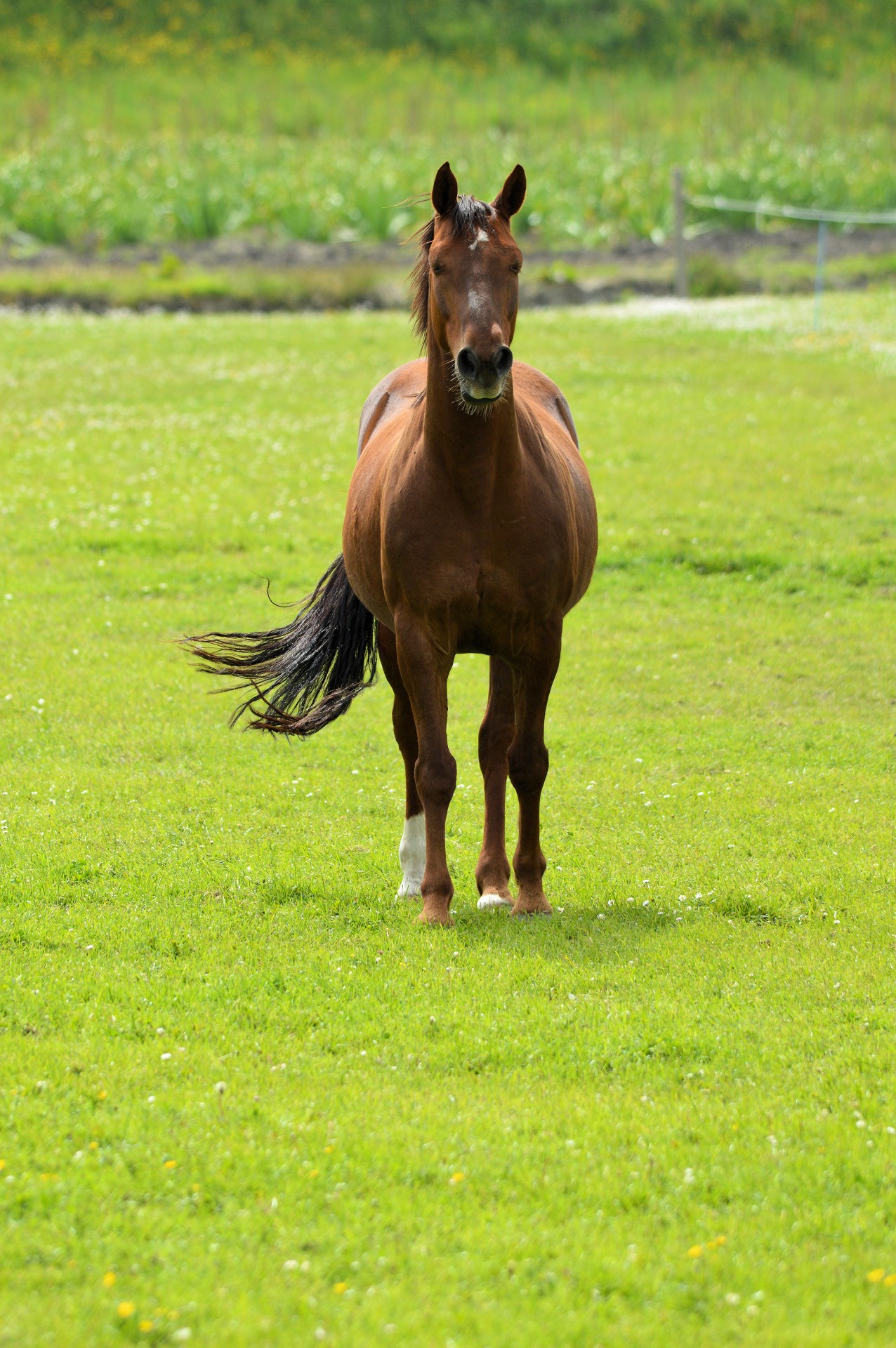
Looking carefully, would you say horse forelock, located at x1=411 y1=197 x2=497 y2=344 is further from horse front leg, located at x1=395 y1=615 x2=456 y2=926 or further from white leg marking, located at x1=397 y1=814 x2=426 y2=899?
white leg marking, located at x1=397 y1=814 x2=426 y2=899

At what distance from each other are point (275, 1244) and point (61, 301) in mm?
27881

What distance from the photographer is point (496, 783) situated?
7000mm

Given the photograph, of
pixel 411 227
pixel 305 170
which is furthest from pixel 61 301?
pixel 305 170

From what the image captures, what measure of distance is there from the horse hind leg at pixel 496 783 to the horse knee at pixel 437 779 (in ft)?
1.30

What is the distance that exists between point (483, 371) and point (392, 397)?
2.76 meters

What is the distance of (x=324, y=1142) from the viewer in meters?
4.65

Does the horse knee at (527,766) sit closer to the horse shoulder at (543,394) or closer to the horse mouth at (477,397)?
the horse mouth at (477,397)

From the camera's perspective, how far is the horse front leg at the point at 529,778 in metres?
6.70

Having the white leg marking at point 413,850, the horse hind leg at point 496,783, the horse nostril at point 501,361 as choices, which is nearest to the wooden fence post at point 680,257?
the horse hind leg at point 496,783

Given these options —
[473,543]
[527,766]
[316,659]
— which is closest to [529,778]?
[527,766]

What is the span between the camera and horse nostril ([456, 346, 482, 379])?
18.1 ft

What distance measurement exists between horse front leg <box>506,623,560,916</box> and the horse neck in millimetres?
869

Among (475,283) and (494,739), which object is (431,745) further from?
(475,283)

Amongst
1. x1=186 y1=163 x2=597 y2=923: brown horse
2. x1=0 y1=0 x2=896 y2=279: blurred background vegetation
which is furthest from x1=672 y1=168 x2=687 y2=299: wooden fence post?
x1=186 y1=163 x2=597 y2=923: brown horse
